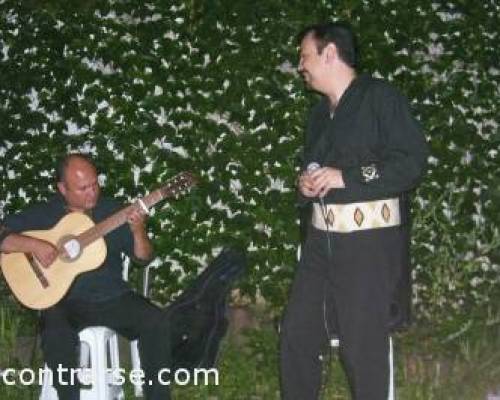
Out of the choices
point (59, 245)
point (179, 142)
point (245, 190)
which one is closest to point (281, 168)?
point (245, 190)

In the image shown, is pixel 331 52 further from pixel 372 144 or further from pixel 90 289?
pixel 90 289

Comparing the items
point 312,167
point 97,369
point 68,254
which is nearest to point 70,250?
point 68,254

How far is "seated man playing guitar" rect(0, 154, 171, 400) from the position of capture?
3.41 m

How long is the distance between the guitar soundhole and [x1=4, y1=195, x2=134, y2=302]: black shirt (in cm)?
9

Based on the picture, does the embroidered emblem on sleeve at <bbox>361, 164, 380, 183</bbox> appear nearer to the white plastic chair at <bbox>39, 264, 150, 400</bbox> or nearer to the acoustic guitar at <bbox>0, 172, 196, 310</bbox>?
the acoustic guitar at <bbox>0, 172, 196, 310</bbox>

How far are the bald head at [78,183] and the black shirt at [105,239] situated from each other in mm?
56

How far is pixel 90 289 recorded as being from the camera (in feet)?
11.8

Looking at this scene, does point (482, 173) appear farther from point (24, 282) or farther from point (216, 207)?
point (24, 282)

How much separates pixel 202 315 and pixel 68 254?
0.64 m

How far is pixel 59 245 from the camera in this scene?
3.57 m

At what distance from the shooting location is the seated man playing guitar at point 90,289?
3410 mm

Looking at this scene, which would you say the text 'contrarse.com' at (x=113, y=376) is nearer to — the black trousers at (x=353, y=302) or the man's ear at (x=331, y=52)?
the black trousers at (x=353, y=302)

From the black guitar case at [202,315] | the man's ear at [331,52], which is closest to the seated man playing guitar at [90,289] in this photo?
the black guitar case at [202,315]

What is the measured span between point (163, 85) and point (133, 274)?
1.08 metres
